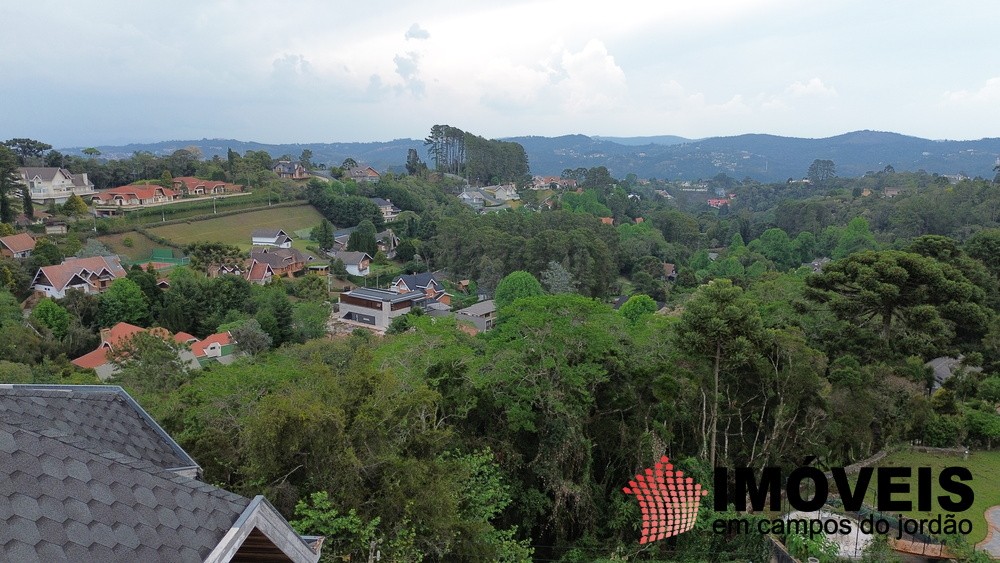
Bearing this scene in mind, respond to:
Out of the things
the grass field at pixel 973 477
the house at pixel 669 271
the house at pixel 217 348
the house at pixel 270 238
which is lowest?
the house at pixel 669 271

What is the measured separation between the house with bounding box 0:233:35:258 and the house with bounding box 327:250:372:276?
17.2 m

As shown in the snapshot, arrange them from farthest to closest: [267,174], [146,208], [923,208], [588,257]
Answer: [267,174] < [923,208] < [146,208] < [588,257]

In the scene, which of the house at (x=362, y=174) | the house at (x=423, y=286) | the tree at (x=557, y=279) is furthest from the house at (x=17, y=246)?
the house at (x=362, y=174)

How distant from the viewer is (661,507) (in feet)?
38.0

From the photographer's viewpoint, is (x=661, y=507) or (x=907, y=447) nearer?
(x=661, y=507)

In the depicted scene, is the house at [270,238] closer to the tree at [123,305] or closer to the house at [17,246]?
the house at [17,246]

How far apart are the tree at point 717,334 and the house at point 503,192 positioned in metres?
64.6

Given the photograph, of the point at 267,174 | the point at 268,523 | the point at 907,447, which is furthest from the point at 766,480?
the point at 267,174

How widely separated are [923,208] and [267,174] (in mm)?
57992

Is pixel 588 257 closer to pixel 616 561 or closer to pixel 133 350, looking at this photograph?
pixel 133 350

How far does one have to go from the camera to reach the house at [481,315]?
32.4 m

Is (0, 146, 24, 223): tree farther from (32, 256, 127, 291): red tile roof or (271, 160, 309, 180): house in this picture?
(271, 160, 309, 180): house

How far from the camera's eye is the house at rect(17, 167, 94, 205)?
46469mm

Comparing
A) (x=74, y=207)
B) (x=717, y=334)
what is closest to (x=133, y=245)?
(x=74, y=207)
